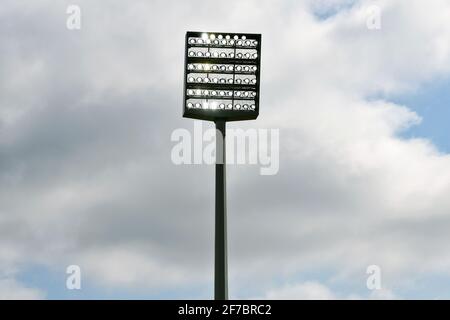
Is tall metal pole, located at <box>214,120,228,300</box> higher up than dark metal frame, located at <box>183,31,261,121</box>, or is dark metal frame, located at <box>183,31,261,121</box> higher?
dark metal frame, located at <box>183,31,261,121</box>

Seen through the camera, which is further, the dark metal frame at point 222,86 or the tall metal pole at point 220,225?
the dark metal frame at point 222,86

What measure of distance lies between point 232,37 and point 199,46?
114 centimetres

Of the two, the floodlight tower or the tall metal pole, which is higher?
the floodlight tower

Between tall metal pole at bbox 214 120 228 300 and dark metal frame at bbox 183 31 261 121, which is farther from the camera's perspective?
dark metal frame at bbox 183 31 261 121

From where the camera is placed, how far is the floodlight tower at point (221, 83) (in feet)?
84.6

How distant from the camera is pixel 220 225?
2539 cm

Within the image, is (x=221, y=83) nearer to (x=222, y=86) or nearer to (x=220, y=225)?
(x=222, y=86)

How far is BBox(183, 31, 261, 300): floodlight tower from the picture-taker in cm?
2578

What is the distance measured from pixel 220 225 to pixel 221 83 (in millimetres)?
4661

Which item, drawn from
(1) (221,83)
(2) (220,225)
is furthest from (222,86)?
(2) (220,225)

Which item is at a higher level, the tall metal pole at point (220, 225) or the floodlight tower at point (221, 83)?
the floodlight tower at point (221, 83)

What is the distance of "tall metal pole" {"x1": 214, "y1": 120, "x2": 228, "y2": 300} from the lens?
24422 mm

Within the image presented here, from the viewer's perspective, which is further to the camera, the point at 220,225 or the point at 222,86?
the point at 222,86
